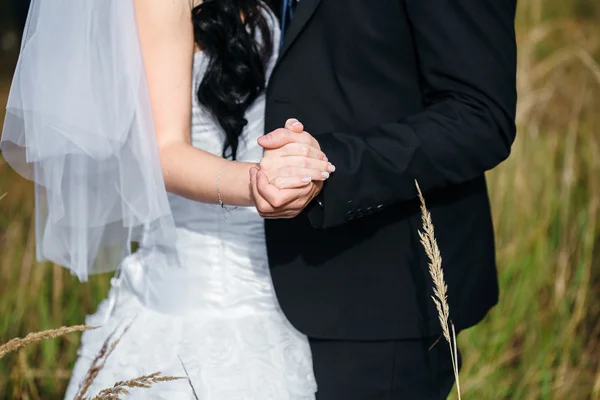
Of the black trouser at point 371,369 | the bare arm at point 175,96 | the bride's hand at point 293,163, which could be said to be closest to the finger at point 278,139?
the bride's hand at point 293,163

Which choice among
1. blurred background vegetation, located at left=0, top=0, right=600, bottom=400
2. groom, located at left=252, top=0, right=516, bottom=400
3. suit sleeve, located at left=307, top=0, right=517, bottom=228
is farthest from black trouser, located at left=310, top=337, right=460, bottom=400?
blurred background vegetation, located at left=0, top=0, right=600, bottom=400

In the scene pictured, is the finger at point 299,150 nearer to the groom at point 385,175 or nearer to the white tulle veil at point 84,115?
→ the groom at point 385,175

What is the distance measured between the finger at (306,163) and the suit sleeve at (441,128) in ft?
0.15

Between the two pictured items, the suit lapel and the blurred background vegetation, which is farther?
the blurred background vegetation

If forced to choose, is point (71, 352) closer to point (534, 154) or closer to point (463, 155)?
point (463, 155)

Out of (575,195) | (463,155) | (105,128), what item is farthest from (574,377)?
(105,128)

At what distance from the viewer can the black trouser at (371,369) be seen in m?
1.54

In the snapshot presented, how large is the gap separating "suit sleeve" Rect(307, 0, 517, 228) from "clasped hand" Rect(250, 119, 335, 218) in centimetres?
6

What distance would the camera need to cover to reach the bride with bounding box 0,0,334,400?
1.42m

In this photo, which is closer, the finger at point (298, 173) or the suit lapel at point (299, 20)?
the finger at point (298, 173)

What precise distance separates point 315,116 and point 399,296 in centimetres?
39

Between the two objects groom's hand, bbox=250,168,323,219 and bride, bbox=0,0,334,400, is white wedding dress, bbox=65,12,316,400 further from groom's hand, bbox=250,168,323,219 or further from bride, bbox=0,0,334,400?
groom's hand, bbox=250,168,323,219

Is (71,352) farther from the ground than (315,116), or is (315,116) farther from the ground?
(315,116)

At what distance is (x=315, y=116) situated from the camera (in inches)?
59.0
